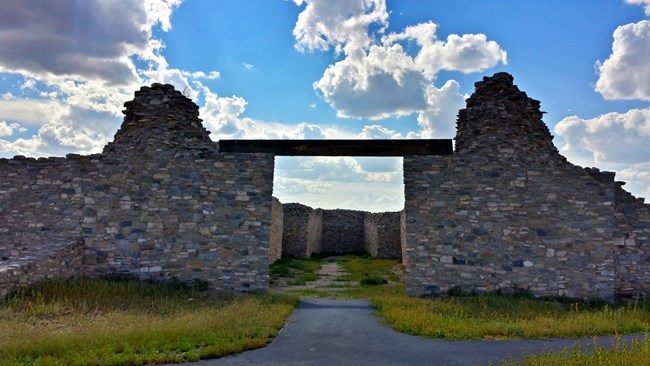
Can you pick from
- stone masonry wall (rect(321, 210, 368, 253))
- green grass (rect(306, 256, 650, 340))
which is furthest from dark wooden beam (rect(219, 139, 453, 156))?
stone masonry wall (rect(321, 210, 368, 253))

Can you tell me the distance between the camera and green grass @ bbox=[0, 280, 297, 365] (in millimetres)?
Result: 6352

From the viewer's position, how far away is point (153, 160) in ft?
42.3

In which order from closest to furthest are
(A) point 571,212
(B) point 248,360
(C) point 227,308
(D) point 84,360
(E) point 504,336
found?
1. (D) point 84,360
2. (B) point 248,360
3. (E) point 504,336
4. (C) point 227,308
5. (A) point 571,212

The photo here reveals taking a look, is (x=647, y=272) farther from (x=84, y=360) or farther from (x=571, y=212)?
(x=84, y=360)

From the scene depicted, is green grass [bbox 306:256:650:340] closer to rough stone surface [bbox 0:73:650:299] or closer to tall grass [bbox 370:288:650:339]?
tall grass [bbox 370:288:650:339]

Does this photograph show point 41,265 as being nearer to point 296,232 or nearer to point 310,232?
point 296,232

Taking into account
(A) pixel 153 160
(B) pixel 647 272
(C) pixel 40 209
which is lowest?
(B) pixel 647 272

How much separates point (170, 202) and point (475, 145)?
8.44 m

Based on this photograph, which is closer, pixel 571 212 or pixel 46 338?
pixel 46 338

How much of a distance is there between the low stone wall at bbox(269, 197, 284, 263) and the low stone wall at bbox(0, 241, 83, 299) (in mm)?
9559

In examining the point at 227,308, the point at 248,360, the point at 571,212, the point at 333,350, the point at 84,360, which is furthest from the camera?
the point at 571,212

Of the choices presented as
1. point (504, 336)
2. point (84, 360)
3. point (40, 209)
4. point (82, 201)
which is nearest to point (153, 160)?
point (82, 201)

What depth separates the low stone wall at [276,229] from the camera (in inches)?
834

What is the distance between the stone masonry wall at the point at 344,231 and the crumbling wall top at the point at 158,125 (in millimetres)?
20202
